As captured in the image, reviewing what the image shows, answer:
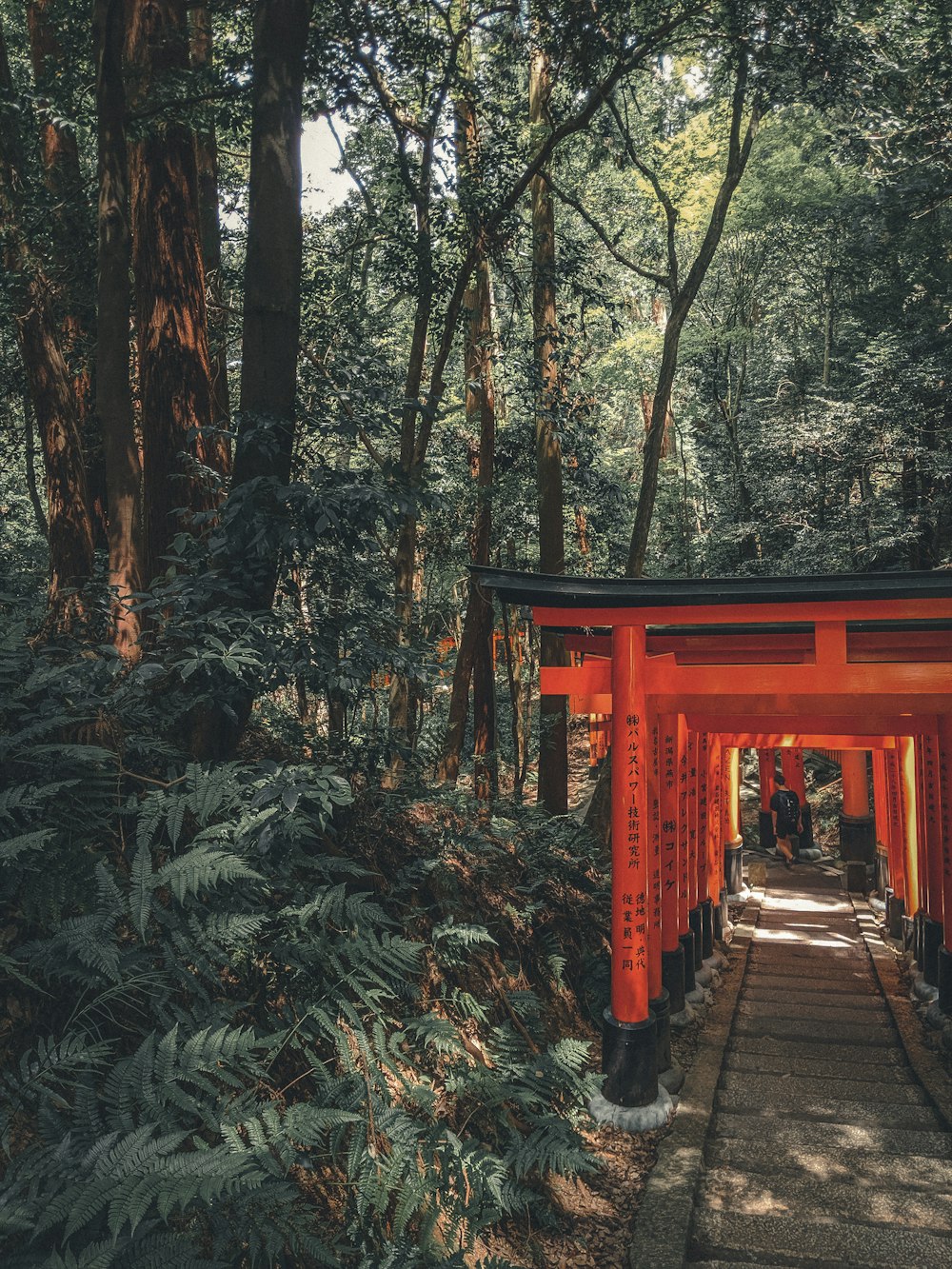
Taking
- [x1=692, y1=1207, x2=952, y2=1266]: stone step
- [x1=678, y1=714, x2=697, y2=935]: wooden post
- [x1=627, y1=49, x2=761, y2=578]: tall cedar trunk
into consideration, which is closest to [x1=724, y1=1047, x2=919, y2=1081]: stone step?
[x1=678, y1=714, x2=697, y2=935]: wooden post

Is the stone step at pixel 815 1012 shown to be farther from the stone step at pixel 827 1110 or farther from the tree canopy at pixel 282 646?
the tree canopy at pixel 282 646

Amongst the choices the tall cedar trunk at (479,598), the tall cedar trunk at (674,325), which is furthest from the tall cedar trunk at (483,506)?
the tall cedar trunk at (674,325)

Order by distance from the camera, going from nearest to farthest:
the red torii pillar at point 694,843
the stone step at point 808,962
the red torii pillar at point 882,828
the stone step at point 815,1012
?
the stone step at point 815,1012, the red torii pillar at point 694,843, the stone step at point 808,962, the red torii pillar at point 882,828

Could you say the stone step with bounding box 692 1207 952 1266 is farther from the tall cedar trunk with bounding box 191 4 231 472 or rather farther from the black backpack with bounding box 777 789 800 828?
the black backpack with bounding box 777 789 800 828

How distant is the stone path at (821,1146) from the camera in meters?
4.58

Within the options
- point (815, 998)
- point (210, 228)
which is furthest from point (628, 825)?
point (210, 228)

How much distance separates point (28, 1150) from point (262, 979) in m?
1.34

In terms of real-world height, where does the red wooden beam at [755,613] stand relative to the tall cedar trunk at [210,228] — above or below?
below

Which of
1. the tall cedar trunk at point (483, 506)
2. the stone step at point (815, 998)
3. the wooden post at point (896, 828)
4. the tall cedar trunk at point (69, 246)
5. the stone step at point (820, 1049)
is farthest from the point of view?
the wooden post at point (896, 828)

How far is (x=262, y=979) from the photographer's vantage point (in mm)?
3744

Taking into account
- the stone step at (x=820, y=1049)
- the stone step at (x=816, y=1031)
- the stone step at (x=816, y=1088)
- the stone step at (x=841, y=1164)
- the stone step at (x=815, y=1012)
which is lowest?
the stone step at (x=815, y=1012)

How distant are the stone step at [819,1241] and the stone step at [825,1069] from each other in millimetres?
2466

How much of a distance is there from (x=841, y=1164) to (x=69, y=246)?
29.8 feet

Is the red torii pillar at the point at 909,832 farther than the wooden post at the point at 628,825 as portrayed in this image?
Yes
